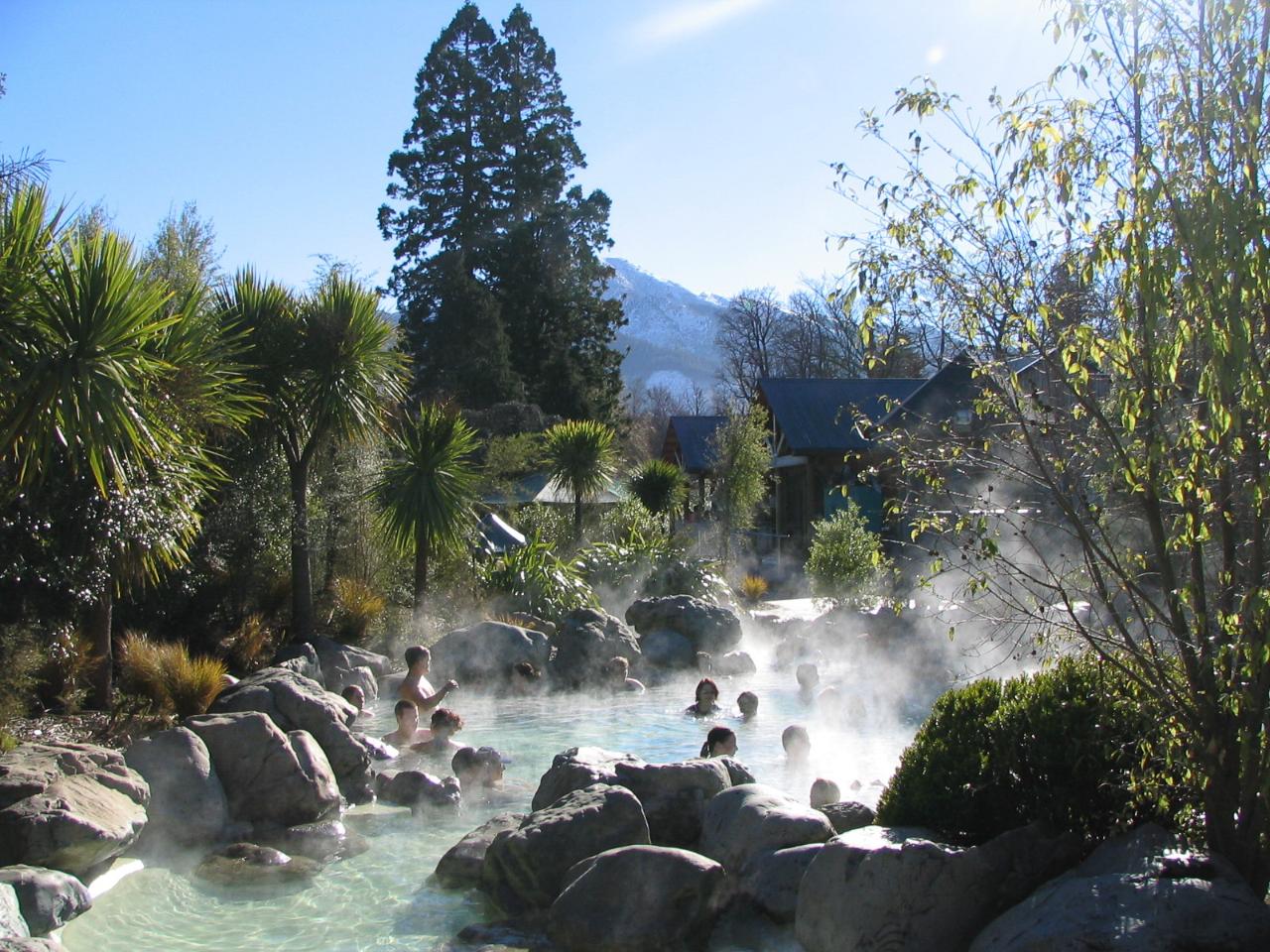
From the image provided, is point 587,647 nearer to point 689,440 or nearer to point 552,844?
point 552,844

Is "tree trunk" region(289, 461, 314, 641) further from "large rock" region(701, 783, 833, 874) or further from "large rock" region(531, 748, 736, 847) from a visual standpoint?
"large rock" region(701, 783, 833, 874)

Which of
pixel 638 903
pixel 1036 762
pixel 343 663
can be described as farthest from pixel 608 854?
pixel 343 663

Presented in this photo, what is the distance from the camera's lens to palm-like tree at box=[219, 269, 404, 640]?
13484mm

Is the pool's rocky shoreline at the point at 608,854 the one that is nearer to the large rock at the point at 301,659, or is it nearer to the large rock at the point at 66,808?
the large rock at the point at 66,808

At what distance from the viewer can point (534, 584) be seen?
17.2m

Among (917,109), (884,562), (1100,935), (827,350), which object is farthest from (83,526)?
(827,350)

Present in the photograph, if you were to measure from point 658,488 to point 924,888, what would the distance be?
20628mm

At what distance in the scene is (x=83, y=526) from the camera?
348 inches

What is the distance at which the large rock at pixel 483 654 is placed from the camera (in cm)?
1423

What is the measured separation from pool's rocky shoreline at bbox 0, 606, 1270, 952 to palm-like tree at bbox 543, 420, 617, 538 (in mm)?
12351

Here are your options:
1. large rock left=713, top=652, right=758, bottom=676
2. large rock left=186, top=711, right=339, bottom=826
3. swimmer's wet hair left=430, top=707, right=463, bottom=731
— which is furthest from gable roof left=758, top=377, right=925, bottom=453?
large rock left=186, top=711, right=339, bottom=826

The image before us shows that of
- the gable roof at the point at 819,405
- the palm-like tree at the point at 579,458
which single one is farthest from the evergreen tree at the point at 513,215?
the palm-like tree at the point at 579,458

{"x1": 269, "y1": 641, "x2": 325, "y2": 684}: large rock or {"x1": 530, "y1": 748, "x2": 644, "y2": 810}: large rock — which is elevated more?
{"x1": 269, "y1": 641, "x2": 325, "y2": 684}: large rock

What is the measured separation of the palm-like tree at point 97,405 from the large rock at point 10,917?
320 cm
